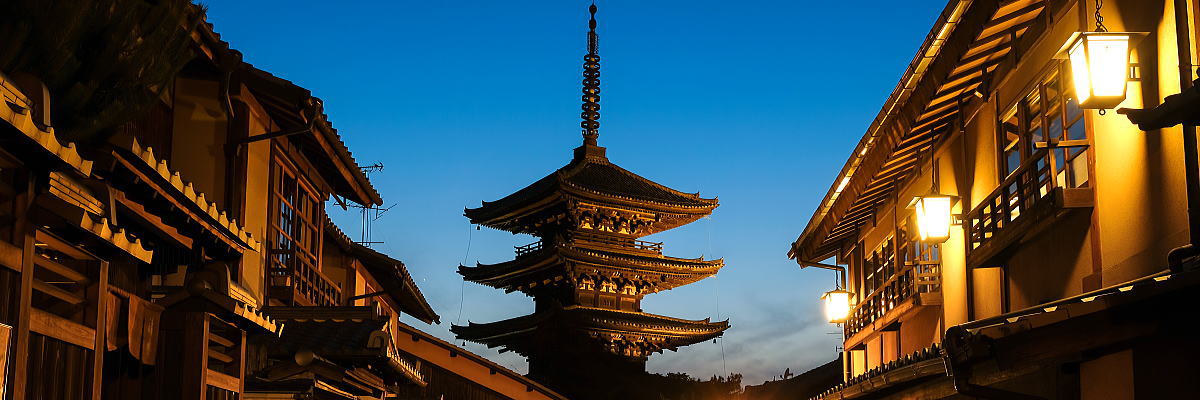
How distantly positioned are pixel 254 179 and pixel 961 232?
9.40 meters

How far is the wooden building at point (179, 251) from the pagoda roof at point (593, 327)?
26.9 m

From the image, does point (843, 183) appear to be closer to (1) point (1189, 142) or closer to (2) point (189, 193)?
(1) point (1189, 142)

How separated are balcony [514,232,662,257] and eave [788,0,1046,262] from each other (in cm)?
2575

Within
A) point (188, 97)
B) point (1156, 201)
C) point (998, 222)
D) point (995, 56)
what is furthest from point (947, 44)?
point (188, 97)

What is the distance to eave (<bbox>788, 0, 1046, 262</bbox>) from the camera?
12617mm

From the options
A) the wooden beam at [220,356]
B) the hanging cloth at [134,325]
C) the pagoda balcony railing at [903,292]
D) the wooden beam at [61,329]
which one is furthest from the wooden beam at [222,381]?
the pagoda balcony railing at [903,292]

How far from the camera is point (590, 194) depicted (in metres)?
46.5

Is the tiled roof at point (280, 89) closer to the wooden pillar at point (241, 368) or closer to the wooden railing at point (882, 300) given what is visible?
the wooden pillar at point (241, 368)

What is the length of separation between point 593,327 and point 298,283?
2853 centimetres

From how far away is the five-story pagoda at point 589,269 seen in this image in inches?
1860

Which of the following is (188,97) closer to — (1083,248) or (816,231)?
(1083,248)

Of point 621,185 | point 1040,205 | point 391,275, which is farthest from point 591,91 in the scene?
point 1040,205

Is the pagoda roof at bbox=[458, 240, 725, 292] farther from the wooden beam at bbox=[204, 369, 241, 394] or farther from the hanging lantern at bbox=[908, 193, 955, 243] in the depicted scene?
the wooden beam at bbox=[204, 369, 241, 394]

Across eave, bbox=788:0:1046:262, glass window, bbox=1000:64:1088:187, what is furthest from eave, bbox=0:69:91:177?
eave, bbox=788:0:1046:262
